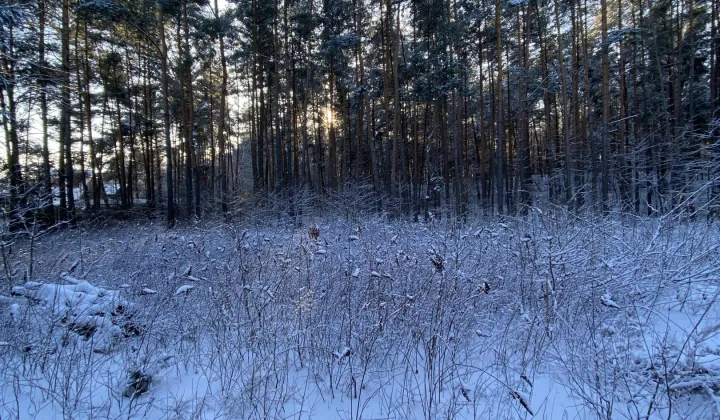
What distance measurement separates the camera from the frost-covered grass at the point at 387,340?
8.27 ft

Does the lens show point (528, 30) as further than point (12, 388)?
Yes

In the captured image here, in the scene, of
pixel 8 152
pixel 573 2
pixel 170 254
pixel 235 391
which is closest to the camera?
pixel 235 391

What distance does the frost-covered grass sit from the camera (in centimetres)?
252

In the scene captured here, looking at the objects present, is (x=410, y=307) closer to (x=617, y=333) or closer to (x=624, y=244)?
(x=617, y=333)

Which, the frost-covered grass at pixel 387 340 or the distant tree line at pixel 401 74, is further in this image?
the distant tree line at pixel 401 74

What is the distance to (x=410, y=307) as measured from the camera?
3.56m

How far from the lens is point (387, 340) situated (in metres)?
3.31

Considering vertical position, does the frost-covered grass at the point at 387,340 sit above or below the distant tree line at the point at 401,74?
below

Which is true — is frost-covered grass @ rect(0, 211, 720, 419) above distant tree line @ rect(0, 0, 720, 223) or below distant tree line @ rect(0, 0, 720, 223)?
below

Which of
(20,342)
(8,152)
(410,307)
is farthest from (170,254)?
(8,152)

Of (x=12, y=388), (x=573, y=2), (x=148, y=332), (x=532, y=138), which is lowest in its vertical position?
(x=12, y=388)

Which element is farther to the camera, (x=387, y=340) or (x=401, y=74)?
(x=401, y=74)

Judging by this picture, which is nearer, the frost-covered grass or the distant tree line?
the frost-covered grass

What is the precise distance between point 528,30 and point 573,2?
252cm
